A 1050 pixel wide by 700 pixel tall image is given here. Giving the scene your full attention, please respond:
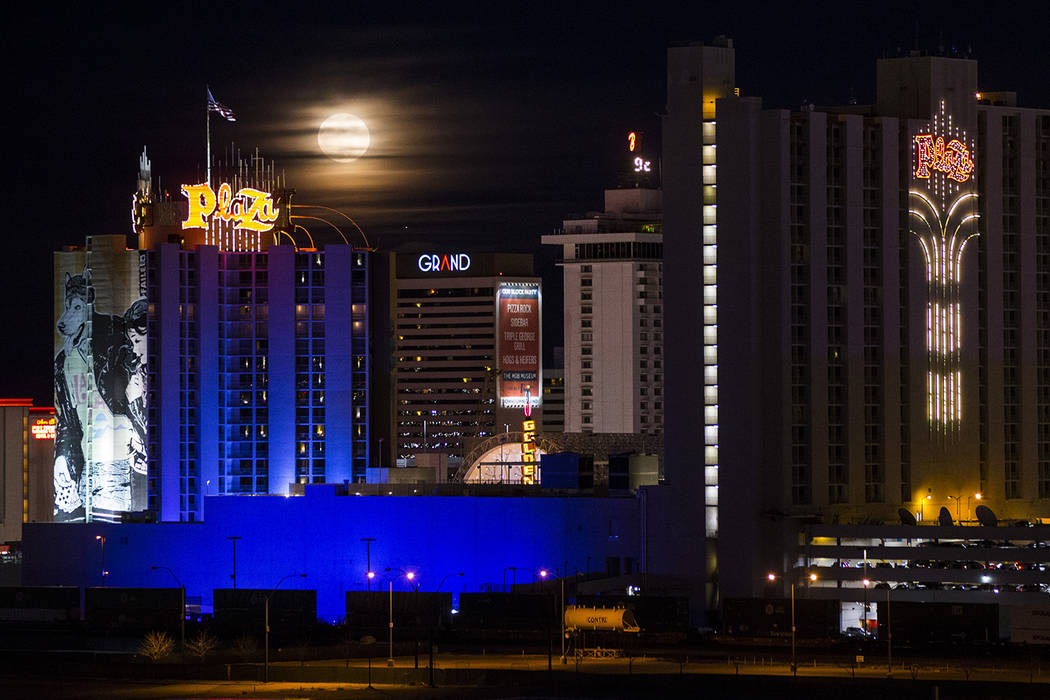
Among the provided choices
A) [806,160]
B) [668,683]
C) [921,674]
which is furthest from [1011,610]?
[806,160]

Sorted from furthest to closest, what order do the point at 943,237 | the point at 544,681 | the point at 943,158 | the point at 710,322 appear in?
the point at 943,237 → the point at 943,158 → the point at 710,322 → the point at 544,681

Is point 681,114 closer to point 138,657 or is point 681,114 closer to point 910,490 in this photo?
point 910,490

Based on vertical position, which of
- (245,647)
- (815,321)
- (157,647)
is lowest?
(245,647)

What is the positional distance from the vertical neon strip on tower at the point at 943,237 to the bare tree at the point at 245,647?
73.0 meters

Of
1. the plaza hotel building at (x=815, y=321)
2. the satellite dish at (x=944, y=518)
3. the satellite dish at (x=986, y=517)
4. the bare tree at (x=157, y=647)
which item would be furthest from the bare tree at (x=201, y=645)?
the satellite dish at (x=986, y=517)

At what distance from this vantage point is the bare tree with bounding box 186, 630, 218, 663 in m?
148

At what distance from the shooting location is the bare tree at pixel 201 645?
147875mm

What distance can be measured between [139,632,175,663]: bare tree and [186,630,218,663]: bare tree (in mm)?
1499

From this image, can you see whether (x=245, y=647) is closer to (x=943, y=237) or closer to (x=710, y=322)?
(x=710, y=322)

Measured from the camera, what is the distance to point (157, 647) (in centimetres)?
14750

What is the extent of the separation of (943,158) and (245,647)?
280ft

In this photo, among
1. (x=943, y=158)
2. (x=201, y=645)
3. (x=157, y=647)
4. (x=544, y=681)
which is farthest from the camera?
(x=943, y=158)

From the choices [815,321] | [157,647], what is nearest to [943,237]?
[815,321]

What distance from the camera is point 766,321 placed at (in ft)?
625
